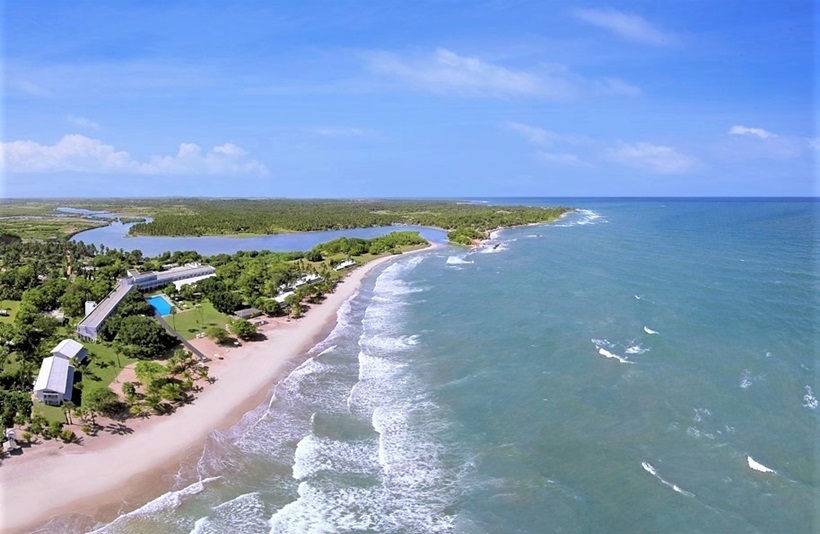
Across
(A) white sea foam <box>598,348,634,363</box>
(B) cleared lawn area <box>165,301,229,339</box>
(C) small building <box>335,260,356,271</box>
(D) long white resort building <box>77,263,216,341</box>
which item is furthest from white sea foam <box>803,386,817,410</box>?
(C) small building <box>335,260,356,271</box>

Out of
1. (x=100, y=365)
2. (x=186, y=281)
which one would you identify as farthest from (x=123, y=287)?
(x=100, y=365)

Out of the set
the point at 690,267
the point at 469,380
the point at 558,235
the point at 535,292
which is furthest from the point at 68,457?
the point at 558,235

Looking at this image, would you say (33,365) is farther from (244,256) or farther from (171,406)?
(244,256)

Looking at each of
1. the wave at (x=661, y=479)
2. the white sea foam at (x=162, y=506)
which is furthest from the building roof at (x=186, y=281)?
the wave at (x=661, y=479)

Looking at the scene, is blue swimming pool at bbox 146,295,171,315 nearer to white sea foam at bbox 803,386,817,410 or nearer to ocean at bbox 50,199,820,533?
ocean at bbox 50,199,820,533

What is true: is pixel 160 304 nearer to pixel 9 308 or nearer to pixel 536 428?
pixel 9 308

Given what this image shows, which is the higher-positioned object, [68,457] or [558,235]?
[558,235]

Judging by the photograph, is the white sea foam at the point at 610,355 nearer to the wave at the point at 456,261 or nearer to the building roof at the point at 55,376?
the building roof at the point at 55,376

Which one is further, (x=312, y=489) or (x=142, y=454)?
(x=142, y=454)
